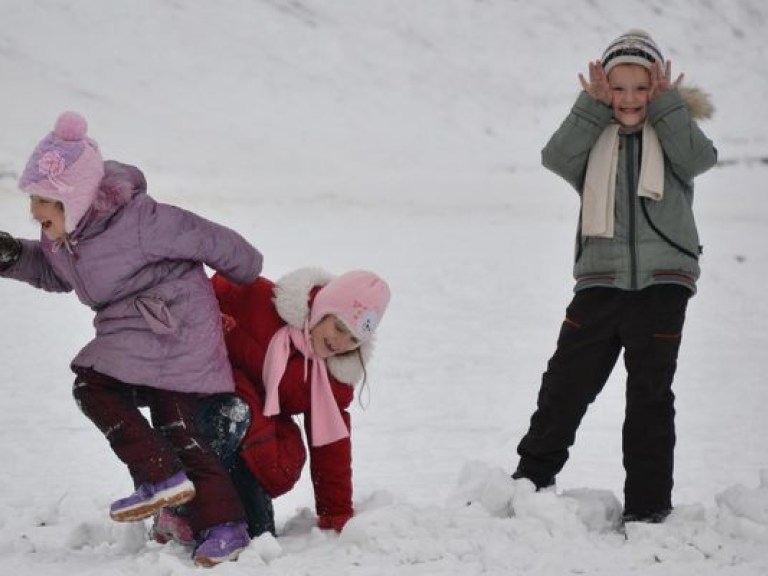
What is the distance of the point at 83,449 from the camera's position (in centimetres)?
438

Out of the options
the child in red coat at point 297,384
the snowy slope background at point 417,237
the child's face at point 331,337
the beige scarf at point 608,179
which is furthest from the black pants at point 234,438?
the beige scarf at point 608,179

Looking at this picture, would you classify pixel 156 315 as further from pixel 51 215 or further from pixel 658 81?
pixel 658 81

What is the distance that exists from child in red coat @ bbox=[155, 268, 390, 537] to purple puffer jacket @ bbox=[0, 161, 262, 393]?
197 millimetres

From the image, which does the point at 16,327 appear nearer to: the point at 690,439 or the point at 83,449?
the point at 83,449

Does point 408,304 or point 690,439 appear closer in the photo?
point 690,439

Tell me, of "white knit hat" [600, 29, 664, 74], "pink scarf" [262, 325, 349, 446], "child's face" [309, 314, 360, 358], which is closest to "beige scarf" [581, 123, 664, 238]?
"white knit hat" [600, 29, 664, 74]

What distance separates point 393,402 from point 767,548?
7.95 feet


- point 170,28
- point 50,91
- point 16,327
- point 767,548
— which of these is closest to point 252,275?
point 767,548

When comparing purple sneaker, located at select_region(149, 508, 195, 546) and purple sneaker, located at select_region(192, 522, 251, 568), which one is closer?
purple sneaker, located at select_region(192, 522, 251, 568)

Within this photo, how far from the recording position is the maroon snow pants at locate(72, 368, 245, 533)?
2.77 meters

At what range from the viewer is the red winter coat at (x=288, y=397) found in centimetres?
314

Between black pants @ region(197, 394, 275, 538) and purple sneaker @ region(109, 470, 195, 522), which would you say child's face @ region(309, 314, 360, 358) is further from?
purple sneaker @ region(109, 470, 195, 522)

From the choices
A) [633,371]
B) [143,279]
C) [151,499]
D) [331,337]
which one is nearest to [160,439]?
[151,499]

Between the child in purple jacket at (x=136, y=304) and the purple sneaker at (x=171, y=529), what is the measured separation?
0.15 meters
